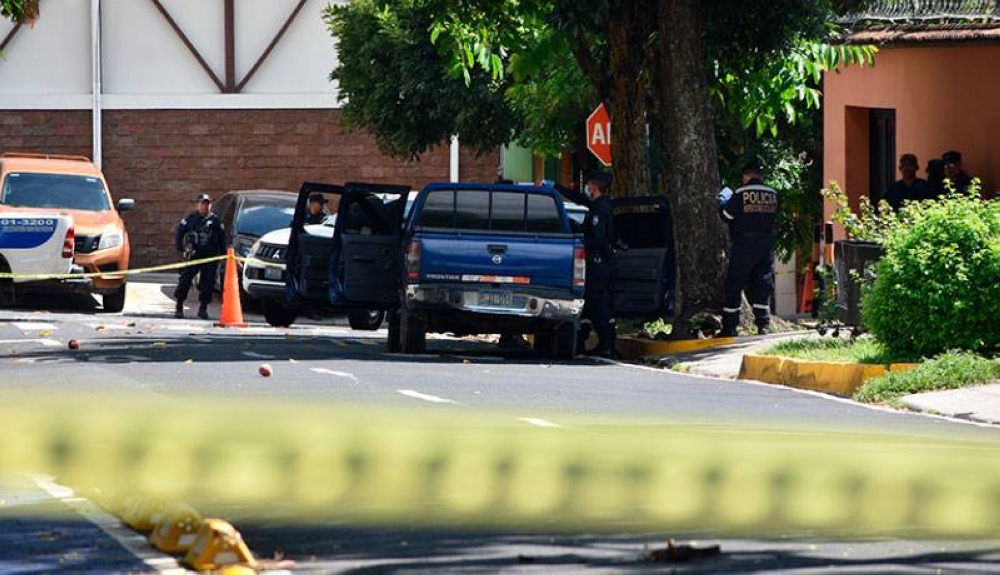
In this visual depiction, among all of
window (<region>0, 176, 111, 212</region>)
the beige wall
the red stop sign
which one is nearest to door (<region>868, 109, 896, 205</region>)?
the beige wall

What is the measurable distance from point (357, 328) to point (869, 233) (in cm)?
1065

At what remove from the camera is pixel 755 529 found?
35.9ft

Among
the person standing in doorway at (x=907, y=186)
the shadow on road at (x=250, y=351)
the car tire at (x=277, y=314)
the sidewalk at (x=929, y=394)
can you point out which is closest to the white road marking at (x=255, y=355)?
the shadow on road at (x=250, y=351)

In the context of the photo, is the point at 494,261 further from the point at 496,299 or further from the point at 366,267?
the point at 366,267

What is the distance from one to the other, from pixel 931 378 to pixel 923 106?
10984 mm

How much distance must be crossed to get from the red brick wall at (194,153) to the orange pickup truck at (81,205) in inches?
372

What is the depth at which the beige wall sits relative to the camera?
27.8 meters

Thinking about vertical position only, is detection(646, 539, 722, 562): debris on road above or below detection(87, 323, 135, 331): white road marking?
above

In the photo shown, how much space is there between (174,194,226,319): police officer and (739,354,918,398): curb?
45.2 ft

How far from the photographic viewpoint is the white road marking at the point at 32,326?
29.0m

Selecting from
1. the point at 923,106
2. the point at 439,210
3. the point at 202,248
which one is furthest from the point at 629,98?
the point at 202,248

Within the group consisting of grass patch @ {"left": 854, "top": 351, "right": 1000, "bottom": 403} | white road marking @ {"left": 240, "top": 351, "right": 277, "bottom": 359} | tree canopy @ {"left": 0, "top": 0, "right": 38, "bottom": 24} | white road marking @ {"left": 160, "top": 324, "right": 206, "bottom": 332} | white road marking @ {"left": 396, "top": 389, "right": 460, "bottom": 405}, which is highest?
tree canopy @ {"left": 0, "top": 0, "right": 38, "bottom": 24}

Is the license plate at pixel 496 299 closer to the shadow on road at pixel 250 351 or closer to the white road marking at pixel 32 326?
the shadow on road at pixel 250 351

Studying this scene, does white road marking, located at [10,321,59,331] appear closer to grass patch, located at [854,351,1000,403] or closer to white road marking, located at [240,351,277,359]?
white road marking, located at [240,351,277,359]
